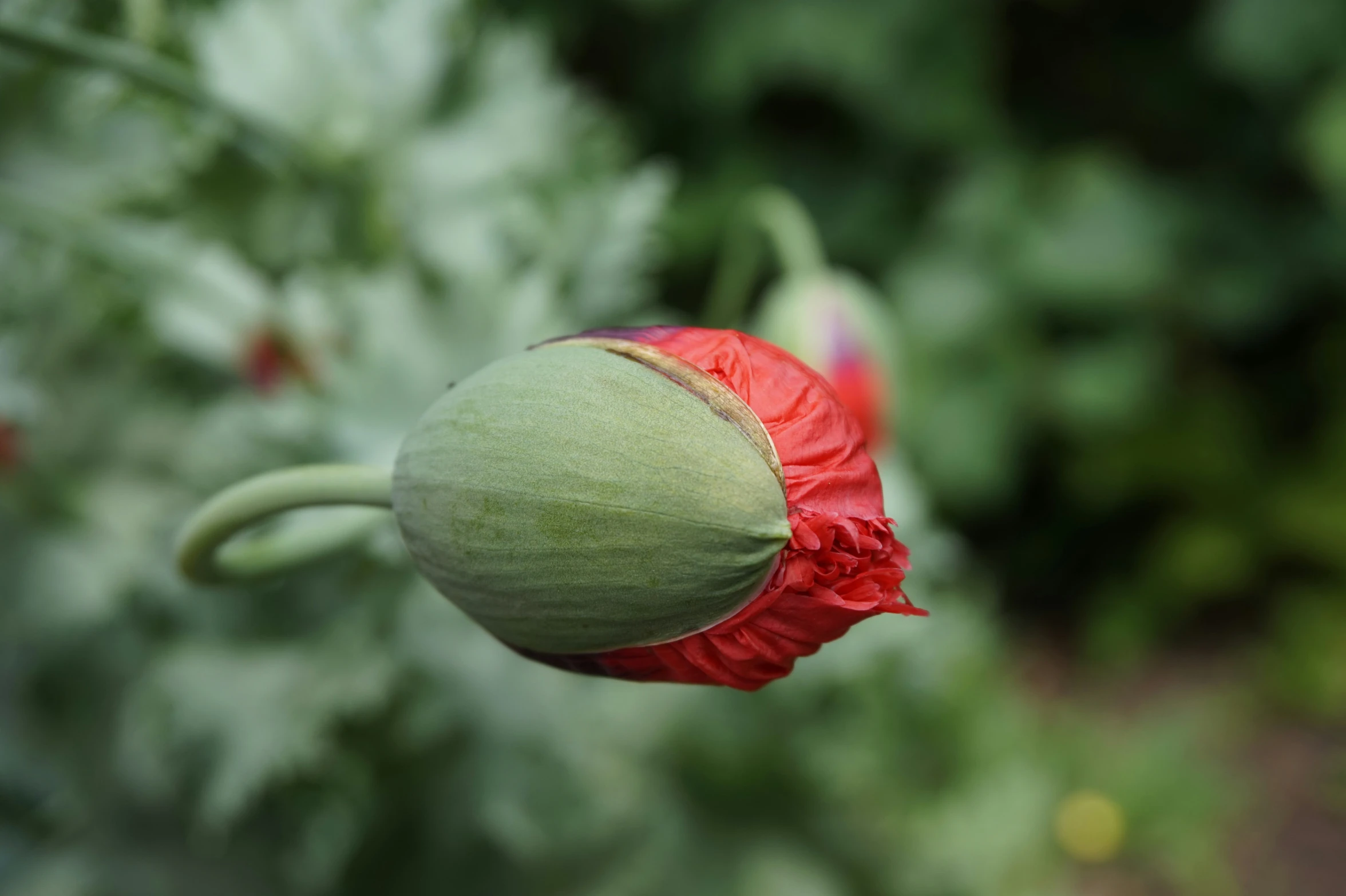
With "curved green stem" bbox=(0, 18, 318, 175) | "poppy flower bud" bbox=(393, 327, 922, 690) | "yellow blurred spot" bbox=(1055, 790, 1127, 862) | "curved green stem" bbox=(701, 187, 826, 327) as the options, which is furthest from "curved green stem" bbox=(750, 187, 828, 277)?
"yellow blurred spot" bbox=(1055, 790, 1127, 862)

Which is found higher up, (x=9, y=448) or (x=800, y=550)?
(x=9, y=448)

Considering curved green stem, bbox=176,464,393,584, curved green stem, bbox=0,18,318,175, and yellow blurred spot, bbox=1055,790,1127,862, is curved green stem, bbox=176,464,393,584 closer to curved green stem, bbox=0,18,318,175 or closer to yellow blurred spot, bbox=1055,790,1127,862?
curved green stem, bbox=0,18,318,175

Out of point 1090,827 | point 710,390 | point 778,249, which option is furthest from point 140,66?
point 1090,827

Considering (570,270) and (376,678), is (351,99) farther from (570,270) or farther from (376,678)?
(376,678)

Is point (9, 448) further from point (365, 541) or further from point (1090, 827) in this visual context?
point (1090, 827)

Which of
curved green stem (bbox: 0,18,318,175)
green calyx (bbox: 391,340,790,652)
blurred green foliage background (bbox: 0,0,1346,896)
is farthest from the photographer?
blurred green foliage background (bbox: 0,0,1346,896)

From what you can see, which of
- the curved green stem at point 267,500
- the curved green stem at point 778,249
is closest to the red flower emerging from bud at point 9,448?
the curved green stem at point 267,500

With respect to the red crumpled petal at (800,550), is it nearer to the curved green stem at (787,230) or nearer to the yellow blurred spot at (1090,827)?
the curved green stem at (787,230)

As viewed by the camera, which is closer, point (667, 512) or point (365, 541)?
point (667, 512)

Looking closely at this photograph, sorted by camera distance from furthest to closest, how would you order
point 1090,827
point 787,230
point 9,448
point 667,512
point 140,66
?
point 1090,827 < point 787,230 < point 9,448 < point 140,66 < point 667,512
